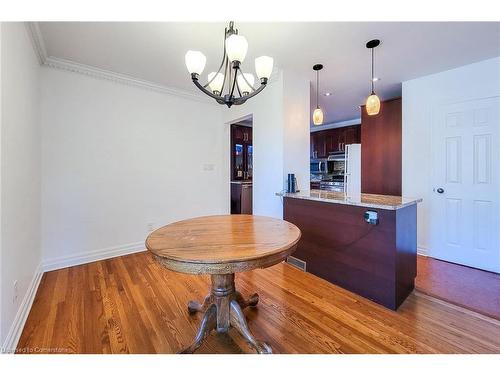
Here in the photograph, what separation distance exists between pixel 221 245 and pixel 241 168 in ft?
14.0

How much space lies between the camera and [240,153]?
5.39 m

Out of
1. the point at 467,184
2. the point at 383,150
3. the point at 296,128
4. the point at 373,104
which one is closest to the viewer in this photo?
the point at 373,104

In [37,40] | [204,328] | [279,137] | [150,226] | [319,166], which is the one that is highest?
[37,40]

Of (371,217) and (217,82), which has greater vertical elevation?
(217,82)

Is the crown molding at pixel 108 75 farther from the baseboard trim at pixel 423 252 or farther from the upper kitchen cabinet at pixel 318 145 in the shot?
the baseboard trim at pixel 423 252

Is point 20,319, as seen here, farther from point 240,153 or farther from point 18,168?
point 240,153

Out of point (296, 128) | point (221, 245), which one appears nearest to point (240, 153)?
point (296, 128)

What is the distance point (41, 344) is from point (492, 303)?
11.0 feet

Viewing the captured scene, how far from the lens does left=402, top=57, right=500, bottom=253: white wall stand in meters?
2.58

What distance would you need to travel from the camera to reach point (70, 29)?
1978mm

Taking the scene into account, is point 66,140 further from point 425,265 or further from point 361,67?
point 425,265
